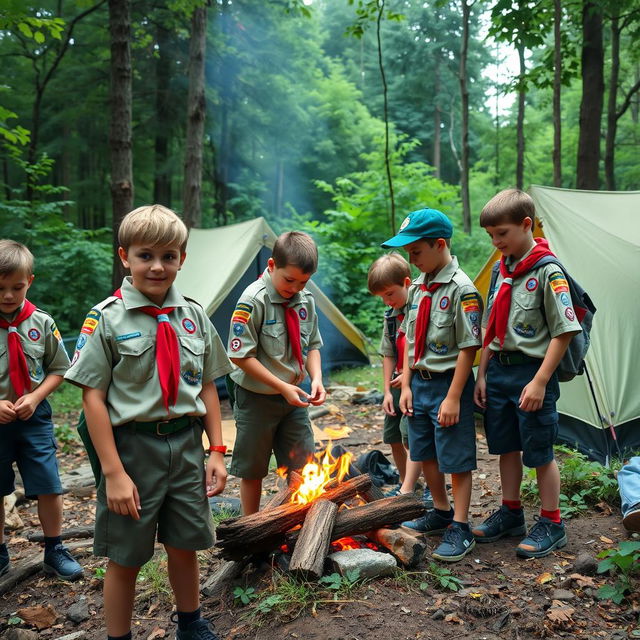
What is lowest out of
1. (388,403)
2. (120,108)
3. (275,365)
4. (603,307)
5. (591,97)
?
(388,403)

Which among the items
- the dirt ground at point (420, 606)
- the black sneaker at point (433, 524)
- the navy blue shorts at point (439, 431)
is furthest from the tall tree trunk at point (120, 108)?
the black sneaker at point (433, 524)

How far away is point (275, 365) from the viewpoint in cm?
300

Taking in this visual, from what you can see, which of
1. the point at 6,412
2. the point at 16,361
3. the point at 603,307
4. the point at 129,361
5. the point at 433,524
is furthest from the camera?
the point at 603,307

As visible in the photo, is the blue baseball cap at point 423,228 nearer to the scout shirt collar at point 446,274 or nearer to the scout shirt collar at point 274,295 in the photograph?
the scout shirt collar at point 446,274

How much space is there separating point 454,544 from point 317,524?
0.78m

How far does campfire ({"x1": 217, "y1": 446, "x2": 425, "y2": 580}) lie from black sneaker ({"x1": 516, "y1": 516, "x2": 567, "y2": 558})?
1.91 ft

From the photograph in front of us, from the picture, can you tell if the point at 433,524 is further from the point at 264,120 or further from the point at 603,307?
the point at 264,120

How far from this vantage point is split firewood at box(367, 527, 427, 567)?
2.69 meters

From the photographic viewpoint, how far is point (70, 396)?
308 inches

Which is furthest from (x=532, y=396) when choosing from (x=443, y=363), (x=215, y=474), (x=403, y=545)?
(x=215, y=474)

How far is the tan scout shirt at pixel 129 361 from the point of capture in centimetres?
197

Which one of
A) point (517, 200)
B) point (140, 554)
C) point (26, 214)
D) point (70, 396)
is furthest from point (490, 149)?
point (140, 554)

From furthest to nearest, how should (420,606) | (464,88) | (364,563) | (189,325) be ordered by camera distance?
(464,88)
(364,563)
(420,606)
(189,325)

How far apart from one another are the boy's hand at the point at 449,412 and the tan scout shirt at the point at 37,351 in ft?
6.77
